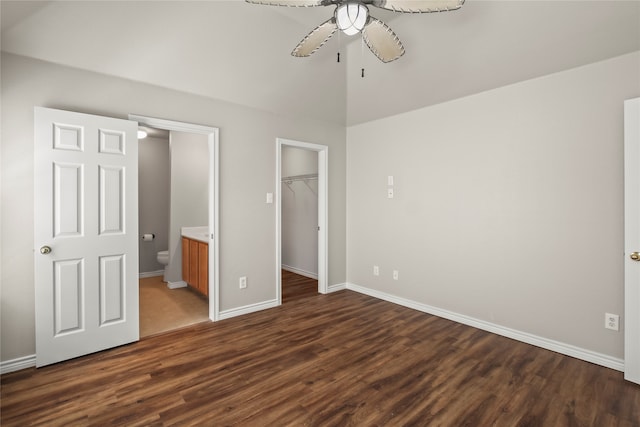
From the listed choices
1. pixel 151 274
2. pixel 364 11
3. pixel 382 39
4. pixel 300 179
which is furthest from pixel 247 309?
pixel 364 11

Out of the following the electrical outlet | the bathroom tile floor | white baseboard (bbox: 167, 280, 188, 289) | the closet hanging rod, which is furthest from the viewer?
the closet hanging rod

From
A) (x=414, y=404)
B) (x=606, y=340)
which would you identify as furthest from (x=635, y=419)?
(x=414, y=404)

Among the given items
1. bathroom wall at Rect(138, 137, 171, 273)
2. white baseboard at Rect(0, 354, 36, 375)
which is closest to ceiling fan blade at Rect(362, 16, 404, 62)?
white baseboard at Rect(0, 354, 36, 375)

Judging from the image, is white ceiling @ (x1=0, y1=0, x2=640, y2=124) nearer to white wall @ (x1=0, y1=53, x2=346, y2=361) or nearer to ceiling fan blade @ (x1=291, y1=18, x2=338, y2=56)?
white wall @ (x1=0, y1=53, x2=346, y2=361)

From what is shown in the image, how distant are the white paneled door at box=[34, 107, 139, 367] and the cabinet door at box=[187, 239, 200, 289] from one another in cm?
138

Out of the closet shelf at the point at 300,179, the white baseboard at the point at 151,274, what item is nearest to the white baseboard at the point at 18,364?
the white baseboard at the point at 151,274

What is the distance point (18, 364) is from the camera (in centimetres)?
238

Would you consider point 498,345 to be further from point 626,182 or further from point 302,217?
point 302,217

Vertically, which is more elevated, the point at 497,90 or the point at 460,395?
the point at 497,90

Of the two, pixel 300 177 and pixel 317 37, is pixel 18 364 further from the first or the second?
pixel 300 177

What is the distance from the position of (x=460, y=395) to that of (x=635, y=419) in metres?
0.97

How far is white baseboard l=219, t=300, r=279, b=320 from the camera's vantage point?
3479mm

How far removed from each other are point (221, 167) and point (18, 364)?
231 centimetres

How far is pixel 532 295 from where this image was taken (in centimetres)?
290
